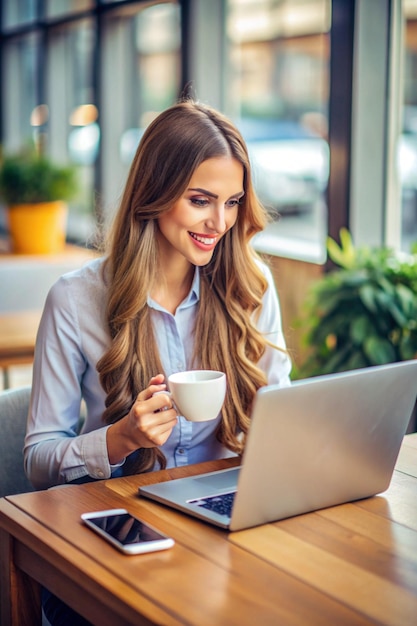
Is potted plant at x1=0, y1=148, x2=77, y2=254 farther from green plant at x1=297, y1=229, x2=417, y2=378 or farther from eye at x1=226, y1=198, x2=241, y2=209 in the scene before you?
eye at x1=226, y1=198, x2=241, y2=209

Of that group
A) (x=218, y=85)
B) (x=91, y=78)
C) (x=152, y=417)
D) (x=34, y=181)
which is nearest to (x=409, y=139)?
(x=218, y=85)

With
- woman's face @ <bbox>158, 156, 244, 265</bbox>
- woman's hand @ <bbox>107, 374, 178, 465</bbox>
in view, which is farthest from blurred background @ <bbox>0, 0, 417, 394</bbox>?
woman's hand @ <bbox>107, 374, 178, 465</bbox>

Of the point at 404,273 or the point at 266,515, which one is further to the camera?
the point at 404,273

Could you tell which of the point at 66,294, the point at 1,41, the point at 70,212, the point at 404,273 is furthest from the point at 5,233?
the point at 66,294

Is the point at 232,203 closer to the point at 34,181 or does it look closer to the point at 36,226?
the point at 34,181

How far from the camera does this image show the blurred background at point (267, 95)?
365 cm

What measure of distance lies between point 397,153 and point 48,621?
2718mm

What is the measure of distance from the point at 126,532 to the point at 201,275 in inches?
30.9

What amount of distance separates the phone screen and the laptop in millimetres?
84

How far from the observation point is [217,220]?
1.73 meters

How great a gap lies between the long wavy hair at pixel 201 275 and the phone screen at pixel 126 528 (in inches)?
16.8

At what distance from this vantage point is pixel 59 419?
5.65 feet

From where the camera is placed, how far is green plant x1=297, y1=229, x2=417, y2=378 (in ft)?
10.3

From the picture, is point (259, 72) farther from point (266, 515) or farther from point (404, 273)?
point (266, 515)
